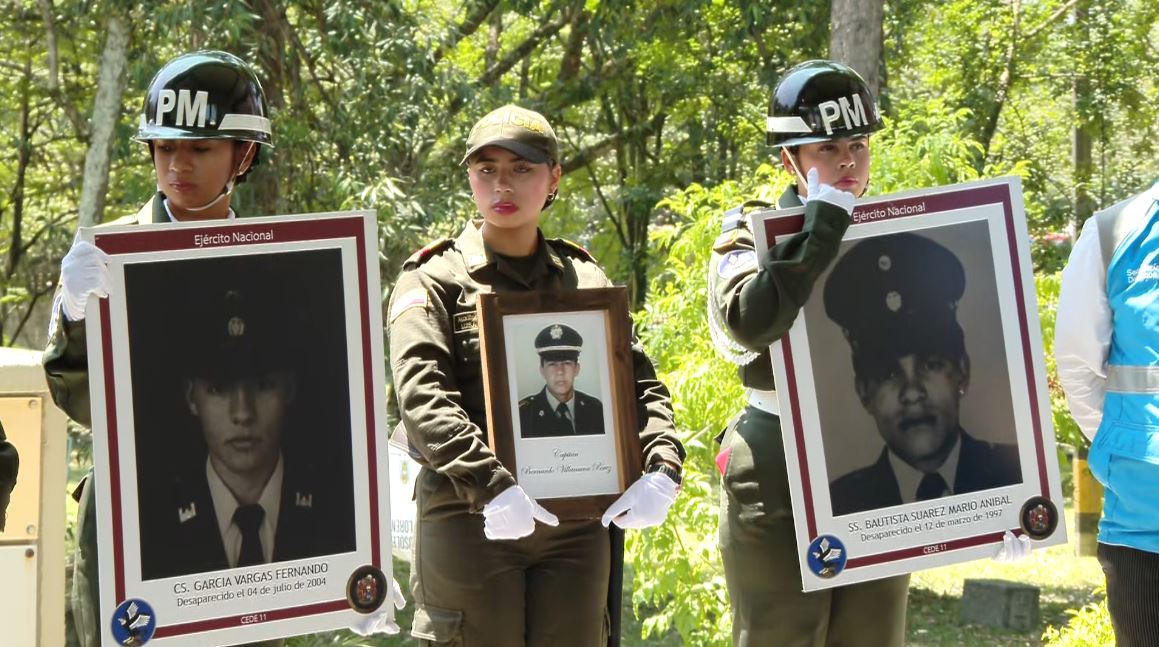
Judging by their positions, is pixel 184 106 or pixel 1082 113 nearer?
pixel 184 106

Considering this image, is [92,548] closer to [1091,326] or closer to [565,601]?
[565,601]

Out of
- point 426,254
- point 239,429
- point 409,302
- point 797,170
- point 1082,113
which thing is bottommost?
point 239,429

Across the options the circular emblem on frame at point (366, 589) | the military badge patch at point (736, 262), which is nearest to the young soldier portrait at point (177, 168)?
the circular emblem on frame at point (366, 589)

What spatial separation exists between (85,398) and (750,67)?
32.6 ft

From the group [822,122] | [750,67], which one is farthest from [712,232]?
[750,67]

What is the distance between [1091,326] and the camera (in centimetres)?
358

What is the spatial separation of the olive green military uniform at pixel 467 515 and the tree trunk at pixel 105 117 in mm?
6099

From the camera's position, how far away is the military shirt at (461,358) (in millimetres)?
3287

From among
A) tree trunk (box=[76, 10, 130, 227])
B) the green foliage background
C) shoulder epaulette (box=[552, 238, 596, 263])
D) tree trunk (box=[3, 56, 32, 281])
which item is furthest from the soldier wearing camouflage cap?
tree trunk (box=[3, 56, 32, 281])

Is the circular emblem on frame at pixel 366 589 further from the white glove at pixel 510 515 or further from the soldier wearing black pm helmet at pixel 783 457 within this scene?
the soldier wearing black pm helmet at pixel 783 457

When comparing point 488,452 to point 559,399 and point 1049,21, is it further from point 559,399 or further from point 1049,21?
point 1049,21

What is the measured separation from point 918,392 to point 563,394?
0.94 metres

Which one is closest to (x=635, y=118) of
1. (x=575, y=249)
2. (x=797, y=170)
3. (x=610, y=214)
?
(x=610, y=214)

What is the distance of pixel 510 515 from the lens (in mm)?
3248
